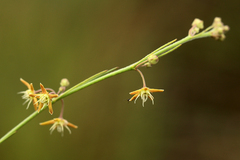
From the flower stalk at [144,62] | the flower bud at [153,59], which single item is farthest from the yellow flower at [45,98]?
the flower bud at [153,59]

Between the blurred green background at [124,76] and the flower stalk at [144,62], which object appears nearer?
the flower stalk at [144,62]

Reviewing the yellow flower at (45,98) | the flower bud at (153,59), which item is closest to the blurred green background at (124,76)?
the yellow flower at (45,98)

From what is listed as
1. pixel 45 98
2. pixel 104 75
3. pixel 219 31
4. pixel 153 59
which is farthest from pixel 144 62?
pixel 45 98

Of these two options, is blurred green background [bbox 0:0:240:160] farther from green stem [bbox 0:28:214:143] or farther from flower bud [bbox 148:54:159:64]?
flower bud [bbox 148:54:159:64]

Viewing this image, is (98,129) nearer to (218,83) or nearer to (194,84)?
(194,84)

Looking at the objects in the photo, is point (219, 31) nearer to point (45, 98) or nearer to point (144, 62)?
point (144, 62)

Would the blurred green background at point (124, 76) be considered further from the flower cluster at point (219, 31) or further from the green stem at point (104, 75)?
the flower cluster at point (219, 31)

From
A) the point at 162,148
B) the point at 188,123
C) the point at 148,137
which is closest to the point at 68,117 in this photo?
the point at 148,137

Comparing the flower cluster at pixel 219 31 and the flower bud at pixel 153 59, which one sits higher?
the flower cluster at pixel 219 31

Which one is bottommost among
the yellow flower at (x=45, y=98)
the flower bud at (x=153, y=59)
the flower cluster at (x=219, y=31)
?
the yellow flower at (x=45, y=98)
